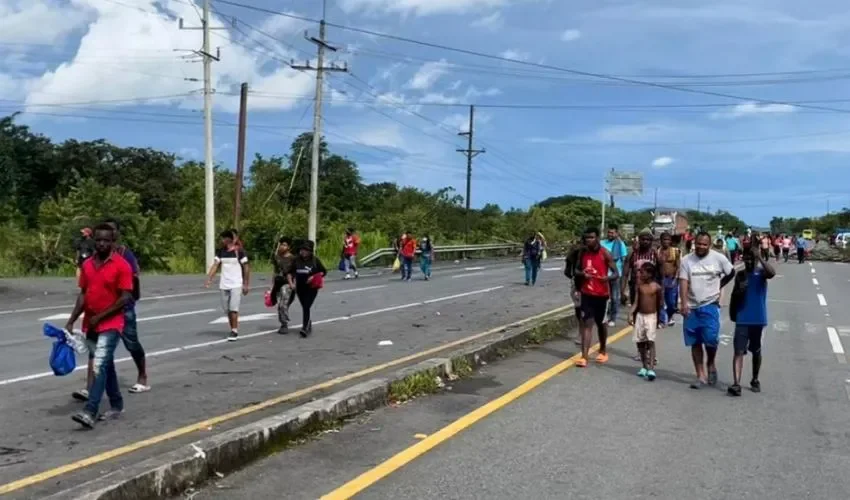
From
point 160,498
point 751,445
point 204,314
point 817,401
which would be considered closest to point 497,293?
point 204,314

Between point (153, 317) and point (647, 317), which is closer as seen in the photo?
point (647, 317)

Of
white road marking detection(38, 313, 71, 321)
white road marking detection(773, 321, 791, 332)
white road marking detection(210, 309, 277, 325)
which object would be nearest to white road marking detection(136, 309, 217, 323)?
white road marking detection(210, 309, 277, 325)

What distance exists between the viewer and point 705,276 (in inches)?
380

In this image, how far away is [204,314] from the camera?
17.4 m

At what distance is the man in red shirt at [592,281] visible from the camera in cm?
1113

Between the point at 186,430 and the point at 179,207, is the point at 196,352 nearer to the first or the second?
the point at 186,430

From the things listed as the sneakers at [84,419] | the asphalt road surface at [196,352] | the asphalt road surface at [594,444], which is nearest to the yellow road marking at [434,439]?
the asphalt road surface at [594,444]

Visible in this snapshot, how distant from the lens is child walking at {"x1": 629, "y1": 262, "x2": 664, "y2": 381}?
1042cm

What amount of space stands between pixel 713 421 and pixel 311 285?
754 centimetres

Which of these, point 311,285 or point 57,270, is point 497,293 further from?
point 57,270

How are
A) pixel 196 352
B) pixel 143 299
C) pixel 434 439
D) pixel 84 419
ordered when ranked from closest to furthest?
pixel 84 419, pixel 434 439, pixel 196 352, pixel 143 299

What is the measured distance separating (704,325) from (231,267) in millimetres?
6940

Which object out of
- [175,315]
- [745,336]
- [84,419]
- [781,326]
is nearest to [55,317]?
[175,315]

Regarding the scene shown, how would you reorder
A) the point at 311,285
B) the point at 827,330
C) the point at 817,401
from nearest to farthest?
1. the point at 817,401
2. the point at 311,285
3. the point at 827,330
